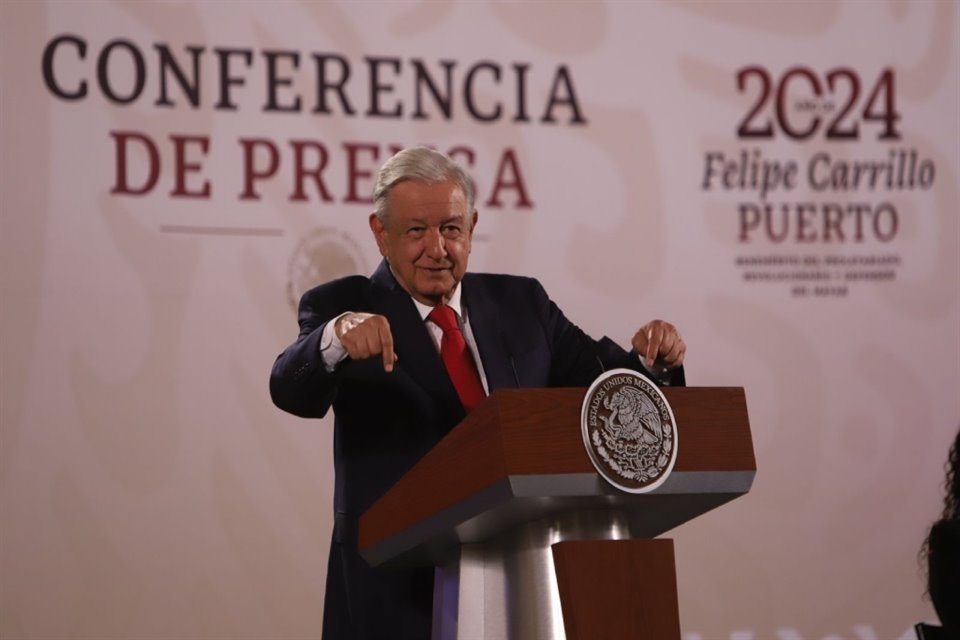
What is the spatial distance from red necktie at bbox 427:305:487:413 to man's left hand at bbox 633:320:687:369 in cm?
35

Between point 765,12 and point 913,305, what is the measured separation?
3.44ft

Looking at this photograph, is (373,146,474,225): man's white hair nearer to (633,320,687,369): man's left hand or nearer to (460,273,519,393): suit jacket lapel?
(460,273,519,393): suit jacket lapel

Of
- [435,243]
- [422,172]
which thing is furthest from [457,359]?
[422,172]

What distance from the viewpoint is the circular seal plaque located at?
1.62 meters

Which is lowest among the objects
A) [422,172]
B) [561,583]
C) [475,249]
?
[561,583]

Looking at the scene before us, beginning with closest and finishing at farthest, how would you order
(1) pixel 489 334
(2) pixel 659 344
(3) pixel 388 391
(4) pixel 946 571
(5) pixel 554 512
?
(5) pixel 554 512, (2) pixel 659 344, (3) pixel 388 391, (1) pixel 489 334, (4) pixel 946 571

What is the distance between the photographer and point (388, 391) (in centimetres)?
225

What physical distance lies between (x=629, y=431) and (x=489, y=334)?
732 millimetres

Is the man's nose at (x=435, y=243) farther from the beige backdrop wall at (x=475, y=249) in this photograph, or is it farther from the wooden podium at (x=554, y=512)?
the beige backdrop wall at (x=475, y=249)

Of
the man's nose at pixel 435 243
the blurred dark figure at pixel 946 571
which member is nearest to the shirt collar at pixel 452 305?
the man's nose at pixel 435 243

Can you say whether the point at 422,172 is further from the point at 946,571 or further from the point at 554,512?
the point at 946,571

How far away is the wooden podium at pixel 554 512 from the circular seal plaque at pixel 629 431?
1 cm

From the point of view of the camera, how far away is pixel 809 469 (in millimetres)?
4066

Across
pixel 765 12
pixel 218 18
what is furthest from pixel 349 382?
pixel 765 12
